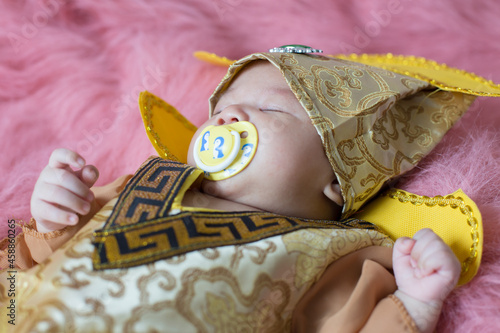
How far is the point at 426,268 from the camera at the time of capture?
0.73 meters

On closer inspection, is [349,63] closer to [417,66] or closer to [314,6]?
[417,66]

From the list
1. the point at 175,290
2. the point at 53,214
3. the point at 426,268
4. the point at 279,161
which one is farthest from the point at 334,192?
the point at 53,214

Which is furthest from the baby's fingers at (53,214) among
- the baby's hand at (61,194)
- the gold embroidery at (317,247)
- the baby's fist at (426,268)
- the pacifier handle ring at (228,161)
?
the baby's fist at (426,268)

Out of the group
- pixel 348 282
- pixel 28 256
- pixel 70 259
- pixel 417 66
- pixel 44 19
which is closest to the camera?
pixel 70 259

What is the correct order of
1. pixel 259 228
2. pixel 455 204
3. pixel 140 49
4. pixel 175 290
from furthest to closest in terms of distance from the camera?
pixel 140 49 < pixel 455 204 < pixel 259 228 < pixel 175 290

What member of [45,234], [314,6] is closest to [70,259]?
[45,234]

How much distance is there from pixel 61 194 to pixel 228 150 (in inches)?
11.1

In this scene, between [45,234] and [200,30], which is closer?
[45,234]

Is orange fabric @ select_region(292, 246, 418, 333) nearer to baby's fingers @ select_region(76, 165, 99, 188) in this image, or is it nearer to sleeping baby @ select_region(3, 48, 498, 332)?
sleeping baby @ select_region(3, 48, 498, 332)

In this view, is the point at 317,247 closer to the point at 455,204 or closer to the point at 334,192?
the point at 334,192

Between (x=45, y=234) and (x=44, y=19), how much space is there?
84 cm

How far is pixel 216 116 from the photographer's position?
952 mm

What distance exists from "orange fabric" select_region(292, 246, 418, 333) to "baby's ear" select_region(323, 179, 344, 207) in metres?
0.12

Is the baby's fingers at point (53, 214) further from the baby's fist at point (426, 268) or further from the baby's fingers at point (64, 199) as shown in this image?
the baby's fist at point (426, 268)
